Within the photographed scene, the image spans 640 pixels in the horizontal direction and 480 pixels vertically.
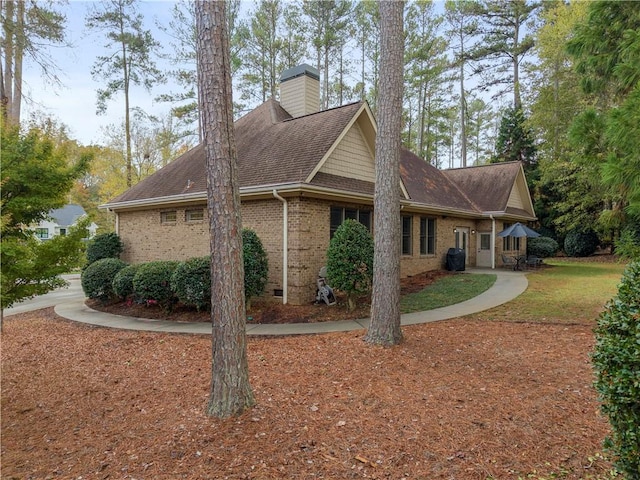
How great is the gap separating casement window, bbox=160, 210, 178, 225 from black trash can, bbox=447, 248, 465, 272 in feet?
36.2

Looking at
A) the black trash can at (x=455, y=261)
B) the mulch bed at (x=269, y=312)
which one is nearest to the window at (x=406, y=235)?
the black trash can at (x=455, y=261)

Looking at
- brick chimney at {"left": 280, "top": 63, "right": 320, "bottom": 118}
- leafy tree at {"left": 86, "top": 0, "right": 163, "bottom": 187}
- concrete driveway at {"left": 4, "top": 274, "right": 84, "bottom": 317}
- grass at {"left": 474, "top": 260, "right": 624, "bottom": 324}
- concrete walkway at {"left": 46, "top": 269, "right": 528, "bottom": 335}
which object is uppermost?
leafy tree at {"left": 86, "top": 0, "right": 163, "bottom": 187}

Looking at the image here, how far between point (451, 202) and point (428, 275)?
422 centimetres

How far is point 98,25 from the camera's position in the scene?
21.0 m

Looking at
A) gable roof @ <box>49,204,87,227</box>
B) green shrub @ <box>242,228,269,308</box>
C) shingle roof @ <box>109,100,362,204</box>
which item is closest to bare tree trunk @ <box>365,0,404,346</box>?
shingle roof @ <box>109,100,362,204</box>

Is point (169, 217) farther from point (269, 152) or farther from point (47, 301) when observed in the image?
point (47, 301)

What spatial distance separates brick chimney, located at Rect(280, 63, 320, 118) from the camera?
14.1 m

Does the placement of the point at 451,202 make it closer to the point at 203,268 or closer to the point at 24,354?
the point at 203,268

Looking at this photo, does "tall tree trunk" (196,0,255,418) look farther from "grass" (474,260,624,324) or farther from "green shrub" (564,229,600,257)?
"green shrub" (564,229,600,257)

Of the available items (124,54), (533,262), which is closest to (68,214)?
(124,54)

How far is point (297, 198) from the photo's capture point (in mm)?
9562

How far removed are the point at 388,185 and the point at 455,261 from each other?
11199mm

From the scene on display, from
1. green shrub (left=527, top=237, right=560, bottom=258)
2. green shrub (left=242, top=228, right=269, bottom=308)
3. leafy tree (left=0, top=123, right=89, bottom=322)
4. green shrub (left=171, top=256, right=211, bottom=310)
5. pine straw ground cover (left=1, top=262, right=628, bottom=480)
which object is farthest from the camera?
green shrub (left=527, top=237, right=560, bottom=258)

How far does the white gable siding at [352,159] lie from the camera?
10680mm
